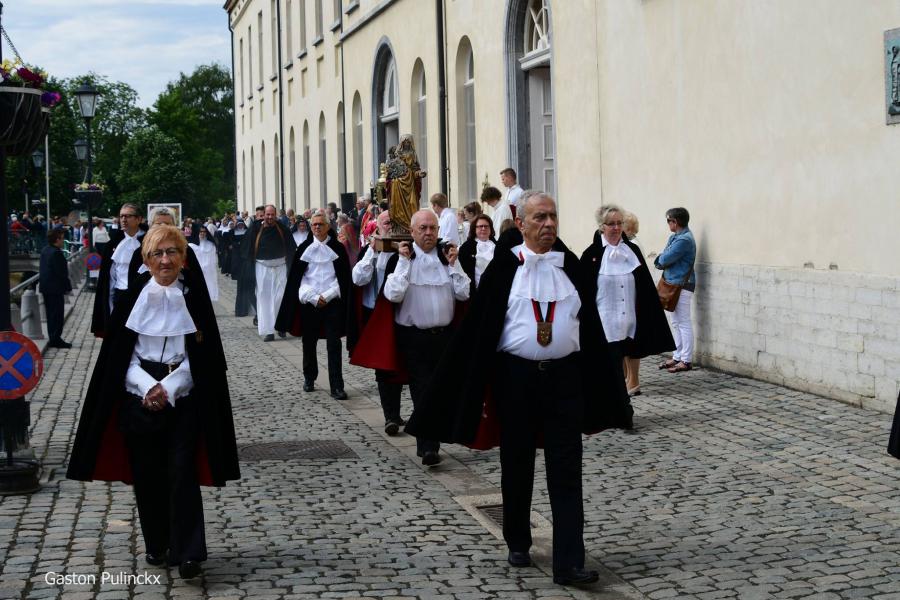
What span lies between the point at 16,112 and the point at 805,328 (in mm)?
6725

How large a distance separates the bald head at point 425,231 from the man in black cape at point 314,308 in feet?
11.1

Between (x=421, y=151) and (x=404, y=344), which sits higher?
(x=421, y=151)

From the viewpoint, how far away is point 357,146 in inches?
1226

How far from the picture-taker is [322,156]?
117ft

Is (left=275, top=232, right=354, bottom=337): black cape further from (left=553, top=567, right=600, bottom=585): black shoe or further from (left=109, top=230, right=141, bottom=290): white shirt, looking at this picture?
(left=553, top=567, right=600, bottom=585): black shoe

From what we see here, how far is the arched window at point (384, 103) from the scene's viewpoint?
27.6 meters

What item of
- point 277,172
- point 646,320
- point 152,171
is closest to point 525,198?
point 646,320

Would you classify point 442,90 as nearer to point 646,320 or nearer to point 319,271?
point 319,271

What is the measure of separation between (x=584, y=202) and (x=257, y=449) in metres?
8.43

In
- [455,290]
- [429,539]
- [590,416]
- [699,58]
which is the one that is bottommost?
[429,539]

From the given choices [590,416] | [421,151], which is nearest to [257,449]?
[590,416]

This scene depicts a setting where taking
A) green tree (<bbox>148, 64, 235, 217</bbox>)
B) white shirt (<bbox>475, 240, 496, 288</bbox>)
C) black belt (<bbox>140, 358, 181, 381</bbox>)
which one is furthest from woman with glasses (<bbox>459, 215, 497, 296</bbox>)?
green tree (<bbox>148, 64, 235, 217</bbox>)

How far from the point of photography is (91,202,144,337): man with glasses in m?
11.2

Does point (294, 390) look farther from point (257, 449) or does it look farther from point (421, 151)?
point (421, 151)
